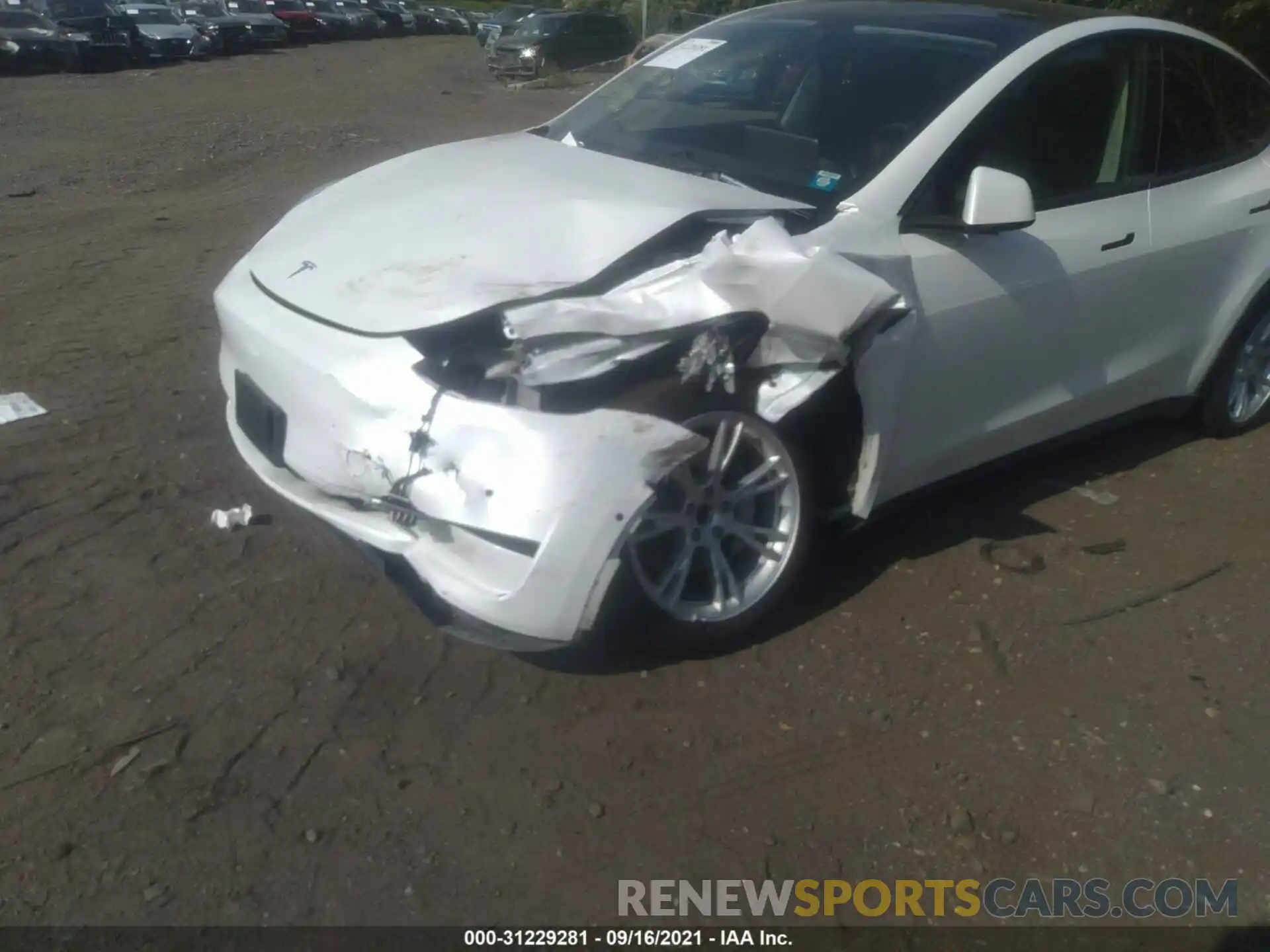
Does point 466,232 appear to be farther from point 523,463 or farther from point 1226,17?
point 1226,17

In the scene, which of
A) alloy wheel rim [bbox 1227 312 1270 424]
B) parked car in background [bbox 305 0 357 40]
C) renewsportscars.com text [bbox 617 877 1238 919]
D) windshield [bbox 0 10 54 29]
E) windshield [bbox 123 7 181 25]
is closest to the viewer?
renewsportscars.com text [bbox 617 877 1238 919]

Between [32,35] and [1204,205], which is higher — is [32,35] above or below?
below

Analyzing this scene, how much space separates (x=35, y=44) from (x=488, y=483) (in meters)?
23.7

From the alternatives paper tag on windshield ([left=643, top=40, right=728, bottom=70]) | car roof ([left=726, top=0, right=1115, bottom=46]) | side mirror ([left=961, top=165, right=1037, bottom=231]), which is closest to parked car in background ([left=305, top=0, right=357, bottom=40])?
paper tag on windshield ([left=643, top=40, right=728, bottom=70])

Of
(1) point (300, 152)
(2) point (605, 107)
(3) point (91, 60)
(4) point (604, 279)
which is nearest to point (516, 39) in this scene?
(3) point (91, 60)

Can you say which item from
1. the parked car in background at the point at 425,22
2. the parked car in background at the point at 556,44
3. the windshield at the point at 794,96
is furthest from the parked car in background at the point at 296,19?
the windshield at the point at 794,96

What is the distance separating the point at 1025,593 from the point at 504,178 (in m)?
2.24

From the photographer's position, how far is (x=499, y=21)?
123 feet

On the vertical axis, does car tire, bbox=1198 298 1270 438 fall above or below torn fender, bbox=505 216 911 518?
below

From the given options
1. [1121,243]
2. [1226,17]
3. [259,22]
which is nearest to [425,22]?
[259,22]

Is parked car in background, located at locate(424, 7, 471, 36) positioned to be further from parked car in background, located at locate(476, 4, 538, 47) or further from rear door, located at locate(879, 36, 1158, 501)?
rear door, located at locate(879, 36, 1158, 501)

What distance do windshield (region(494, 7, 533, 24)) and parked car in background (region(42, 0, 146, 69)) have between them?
46.7 feet

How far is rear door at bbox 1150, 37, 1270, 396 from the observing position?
4.64 meters

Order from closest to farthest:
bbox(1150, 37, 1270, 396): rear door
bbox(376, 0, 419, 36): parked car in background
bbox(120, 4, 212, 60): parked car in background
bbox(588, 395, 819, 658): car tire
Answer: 1. bbox(588, 395, 819, 658): car tire
2. bbox(1150, 37, 1270, 396): rear door
3. bbox(120, 4, 212, 60): parked car in background
4. bbox(376, 0, 419, 36): parked car in background
